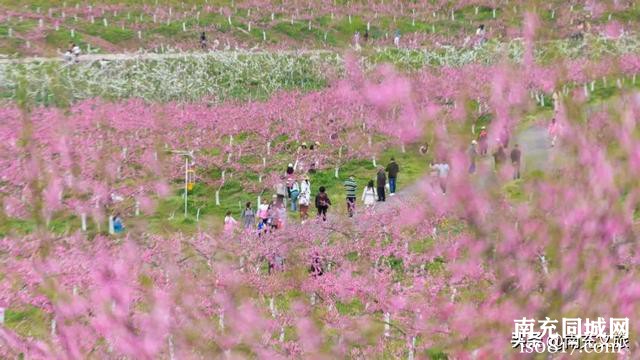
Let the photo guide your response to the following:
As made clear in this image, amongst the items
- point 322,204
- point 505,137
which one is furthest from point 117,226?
point 505,137

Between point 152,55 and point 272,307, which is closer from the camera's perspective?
point 272,307

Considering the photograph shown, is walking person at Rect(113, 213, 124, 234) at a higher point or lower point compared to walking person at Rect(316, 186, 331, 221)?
lower

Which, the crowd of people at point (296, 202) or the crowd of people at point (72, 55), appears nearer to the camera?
the crowd of people at point (296, 202)

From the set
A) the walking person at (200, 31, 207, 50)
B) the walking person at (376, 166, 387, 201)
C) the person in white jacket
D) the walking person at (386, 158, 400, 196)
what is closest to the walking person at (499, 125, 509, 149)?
the person in white jacket

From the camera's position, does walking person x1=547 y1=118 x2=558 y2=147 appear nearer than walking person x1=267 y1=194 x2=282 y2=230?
Yes

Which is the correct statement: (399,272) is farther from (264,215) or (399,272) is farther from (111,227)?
(111,227)

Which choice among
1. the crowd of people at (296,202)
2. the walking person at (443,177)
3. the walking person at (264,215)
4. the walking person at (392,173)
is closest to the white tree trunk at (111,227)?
the crowd of people at (296,202)

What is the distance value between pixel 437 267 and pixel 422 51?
84.5ft

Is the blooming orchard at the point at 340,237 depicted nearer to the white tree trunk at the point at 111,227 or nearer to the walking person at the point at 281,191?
the white tree trunk at the point at 111,227

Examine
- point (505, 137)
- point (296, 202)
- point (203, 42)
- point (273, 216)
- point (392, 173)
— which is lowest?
point (273, 216)

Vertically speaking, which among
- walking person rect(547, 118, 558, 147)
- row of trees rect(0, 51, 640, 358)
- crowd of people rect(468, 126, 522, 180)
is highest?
walking person rect(547, 118, 558, 147)

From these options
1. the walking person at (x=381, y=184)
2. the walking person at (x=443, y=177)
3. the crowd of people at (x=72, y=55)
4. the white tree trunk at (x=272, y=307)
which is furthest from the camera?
the crowd of people at (x=72, y=55)

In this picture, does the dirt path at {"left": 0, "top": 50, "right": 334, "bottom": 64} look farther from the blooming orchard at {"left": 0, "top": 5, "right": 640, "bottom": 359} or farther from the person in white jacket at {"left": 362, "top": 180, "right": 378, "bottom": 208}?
the person in white jacket at {"left": 362, "top": 180, "right": 378, "bottom": 208}

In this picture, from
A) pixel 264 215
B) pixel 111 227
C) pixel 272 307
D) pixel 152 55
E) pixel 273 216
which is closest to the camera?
pixel 272 307
